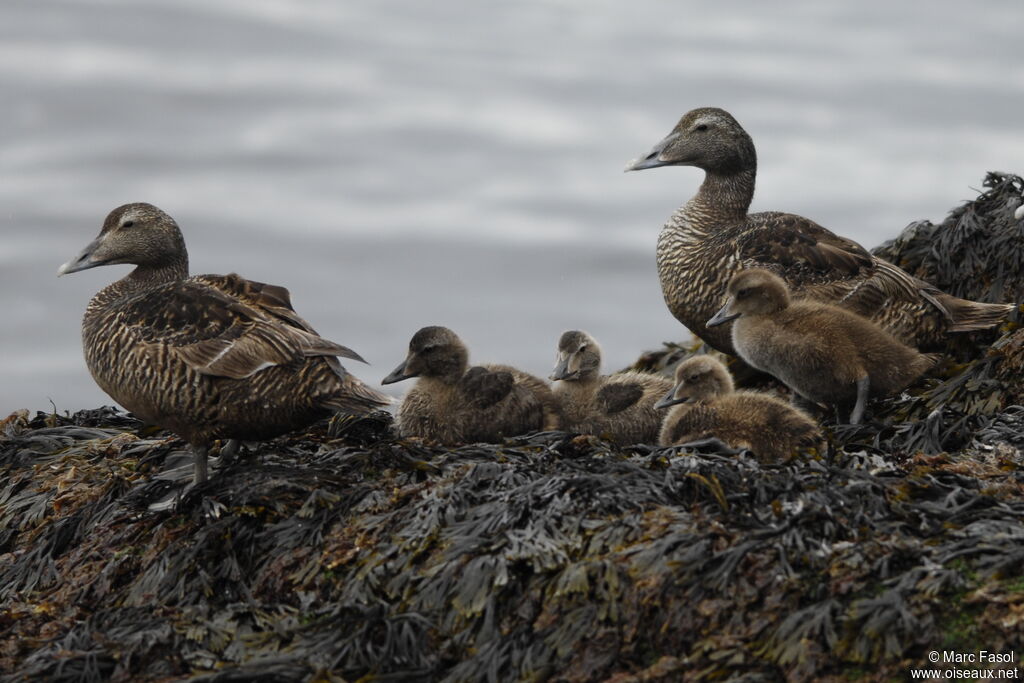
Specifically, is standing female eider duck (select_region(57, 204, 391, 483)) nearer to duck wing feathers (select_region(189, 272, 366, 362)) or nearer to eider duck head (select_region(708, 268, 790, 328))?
duck wing feathers (select_region(189, 272, 366, 362))

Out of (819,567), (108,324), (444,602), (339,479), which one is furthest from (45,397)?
(819,567)

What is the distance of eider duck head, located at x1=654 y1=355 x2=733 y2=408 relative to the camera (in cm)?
509

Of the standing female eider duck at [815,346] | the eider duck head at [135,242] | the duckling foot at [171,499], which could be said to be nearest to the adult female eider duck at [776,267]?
the standing female eider duck at [815,346]

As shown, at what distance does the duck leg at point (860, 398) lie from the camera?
5.40 m

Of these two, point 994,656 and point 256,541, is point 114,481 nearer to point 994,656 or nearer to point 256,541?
point 256,541

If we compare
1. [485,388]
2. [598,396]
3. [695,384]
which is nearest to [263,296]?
[485,388]

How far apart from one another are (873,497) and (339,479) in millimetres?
1724

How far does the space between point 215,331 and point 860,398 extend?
2.62 m

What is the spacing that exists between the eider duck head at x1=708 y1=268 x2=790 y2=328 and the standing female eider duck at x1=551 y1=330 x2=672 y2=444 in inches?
16.7

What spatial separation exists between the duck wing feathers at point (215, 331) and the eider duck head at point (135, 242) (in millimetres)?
643

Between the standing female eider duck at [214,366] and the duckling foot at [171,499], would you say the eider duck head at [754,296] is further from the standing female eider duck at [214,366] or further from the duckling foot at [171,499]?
the duckling foot at [171,499]

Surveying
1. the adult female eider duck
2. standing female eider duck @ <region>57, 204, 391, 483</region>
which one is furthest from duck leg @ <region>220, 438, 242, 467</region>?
the adult female eider duck

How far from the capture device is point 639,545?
3.59 m

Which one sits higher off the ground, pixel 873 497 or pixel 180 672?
pixel 873 497
